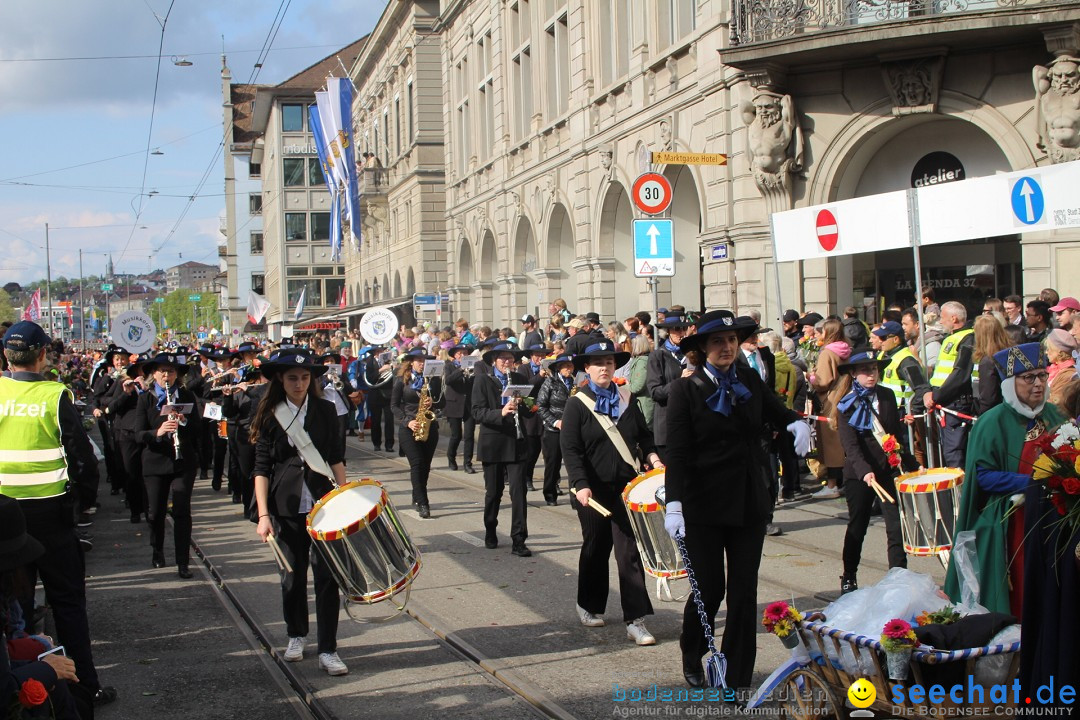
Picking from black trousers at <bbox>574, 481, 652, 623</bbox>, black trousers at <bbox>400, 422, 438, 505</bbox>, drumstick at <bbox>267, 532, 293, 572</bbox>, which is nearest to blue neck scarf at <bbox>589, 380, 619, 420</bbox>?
black trousers at <bbox>574, 481, 652, 623</bbox>

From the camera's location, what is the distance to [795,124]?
61.0ft

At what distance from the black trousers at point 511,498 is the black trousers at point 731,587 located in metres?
4.20

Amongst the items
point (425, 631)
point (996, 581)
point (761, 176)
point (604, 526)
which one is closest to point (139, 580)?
point (425, 631)

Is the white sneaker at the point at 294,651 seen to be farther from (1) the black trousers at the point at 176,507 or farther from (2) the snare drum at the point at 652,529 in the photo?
(1) the black trousers at the point at 176,507

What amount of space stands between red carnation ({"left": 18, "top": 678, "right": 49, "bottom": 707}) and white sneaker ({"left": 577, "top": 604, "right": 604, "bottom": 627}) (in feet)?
13.7

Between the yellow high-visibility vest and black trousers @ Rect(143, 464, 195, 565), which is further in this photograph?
black trousers @ Rect(143, 464, 195, 565)

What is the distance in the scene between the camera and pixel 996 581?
17.6 feet

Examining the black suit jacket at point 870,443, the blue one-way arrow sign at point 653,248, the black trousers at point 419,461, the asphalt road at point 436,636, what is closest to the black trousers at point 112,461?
the asphalt road at point 436,636

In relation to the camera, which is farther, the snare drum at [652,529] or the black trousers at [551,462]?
the black trousers at [551,462]

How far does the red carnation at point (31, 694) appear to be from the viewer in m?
4.07

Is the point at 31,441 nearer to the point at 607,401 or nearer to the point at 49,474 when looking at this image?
the point at 49,474

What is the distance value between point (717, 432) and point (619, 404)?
1.84 meters

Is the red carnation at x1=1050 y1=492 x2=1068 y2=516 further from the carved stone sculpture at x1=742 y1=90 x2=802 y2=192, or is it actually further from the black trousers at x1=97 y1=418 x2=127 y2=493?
the carved stone sculpture at x1=742 y1=90 x2=802 y2=192

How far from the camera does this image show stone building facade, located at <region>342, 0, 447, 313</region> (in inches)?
1786
